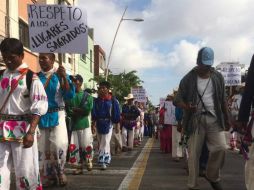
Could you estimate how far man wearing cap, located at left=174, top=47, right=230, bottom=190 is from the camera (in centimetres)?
751

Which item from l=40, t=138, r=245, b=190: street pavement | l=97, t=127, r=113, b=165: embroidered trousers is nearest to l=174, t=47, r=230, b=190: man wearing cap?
l=40, t=138, r=245, b=190: street pavement

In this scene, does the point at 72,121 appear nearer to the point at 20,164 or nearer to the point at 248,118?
the point at 20,164

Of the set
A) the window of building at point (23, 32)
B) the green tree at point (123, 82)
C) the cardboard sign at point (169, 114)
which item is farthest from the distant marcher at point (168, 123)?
the green tree at point (123, 82)

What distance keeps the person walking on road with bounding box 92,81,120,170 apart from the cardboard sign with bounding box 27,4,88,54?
2490 millimetres

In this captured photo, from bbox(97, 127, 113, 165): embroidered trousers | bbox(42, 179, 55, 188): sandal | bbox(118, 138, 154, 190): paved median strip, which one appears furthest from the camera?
bbox(97, 127, 113, 165): embroidered trousers

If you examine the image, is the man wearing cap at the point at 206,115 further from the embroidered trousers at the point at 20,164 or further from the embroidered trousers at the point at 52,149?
the embroidered trousers at the point at 20,164

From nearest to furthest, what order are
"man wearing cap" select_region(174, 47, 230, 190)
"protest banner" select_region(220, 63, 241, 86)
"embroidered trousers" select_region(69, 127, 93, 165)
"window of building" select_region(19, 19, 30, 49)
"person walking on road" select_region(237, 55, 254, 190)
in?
"person walking on road" select_region(237, 55, 254, 190)
"man wearing cap" select_region(174, 47, 230, 190)
"embroidered trousers" select_region(69, 127, 93, 165)
"window of building" select_region(19, 19, 30, 49)
"protest banner" select_region(220, 63, 241, 86)

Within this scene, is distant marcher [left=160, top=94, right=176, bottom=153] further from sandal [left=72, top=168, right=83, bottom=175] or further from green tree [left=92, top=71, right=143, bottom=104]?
green tree [left=92, top=71, right=143, bottom=104]

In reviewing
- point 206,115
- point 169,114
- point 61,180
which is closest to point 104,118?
point 61,180

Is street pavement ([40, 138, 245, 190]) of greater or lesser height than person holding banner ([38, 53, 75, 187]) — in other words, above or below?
below

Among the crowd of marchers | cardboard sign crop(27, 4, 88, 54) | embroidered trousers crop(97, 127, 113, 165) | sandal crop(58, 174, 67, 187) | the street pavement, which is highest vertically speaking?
cardboard sign crop(27, 4, 88, 54)

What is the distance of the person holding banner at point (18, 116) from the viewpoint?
18.2ft

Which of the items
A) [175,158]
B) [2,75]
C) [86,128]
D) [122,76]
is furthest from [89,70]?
[2,75]

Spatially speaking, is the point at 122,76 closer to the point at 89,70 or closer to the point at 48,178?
the point at 89,70
